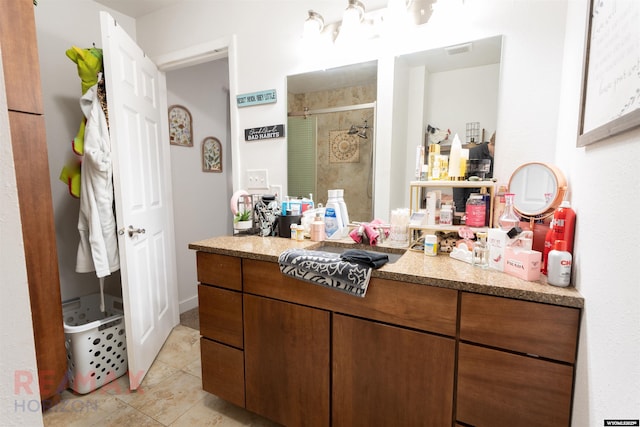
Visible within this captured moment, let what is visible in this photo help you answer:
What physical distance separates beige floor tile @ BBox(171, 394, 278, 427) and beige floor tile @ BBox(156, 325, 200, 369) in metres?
0.45

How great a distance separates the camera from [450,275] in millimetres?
960

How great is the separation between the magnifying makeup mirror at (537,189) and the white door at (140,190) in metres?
1.91

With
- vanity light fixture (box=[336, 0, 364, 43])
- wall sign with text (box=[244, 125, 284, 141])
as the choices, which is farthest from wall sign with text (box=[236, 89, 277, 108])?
vanity light fixture (box=[336, 0, 364, 43])

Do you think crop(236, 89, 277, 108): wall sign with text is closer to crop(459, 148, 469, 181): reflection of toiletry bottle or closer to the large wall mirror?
the large wall mirror

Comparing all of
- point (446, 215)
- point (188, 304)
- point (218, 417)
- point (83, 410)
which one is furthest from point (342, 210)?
point (188, 304)

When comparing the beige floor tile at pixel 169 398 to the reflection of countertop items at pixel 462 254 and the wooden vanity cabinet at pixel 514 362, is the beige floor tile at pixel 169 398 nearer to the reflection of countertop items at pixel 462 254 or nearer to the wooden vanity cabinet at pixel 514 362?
the wooden vanity cabinet at pixel 514 362

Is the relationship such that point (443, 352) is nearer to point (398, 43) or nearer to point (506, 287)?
point (506, 287)

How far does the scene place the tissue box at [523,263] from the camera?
906 mm

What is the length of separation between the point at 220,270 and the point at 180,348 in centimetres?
116

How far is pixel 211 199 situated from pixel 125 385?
161 cm

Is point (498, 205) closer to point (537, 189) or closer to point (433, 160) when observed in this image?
point (537, 189)

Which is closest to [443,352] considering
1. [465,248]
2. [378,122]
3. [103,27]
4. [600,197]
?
[465,248]

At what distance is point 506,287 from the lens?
0.86 m

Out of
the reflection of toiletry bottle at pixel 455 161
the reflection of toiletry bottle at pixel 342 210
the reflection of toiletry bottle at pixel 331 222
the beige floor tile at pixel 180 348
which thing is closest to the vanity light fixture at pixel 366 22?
the reflection of toiletry bottle at pixel 455 161
